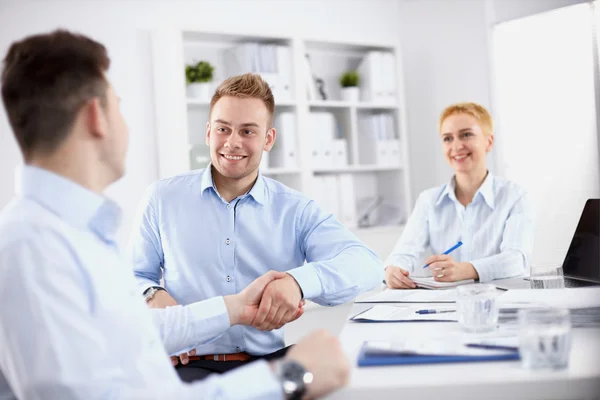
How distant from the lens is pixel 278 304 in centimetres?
164

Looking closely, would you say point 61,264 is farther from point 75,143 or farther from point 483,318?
point 483,318

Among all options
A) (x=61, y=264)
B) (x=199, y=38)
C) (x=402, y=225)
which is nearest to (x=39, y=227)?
(x=61, y=264)

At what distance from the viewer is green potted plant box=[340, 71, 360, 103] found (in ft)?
14.7

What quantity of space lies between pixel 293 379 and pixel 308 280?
2.47ft

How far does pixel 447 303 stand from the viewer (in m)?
1.76

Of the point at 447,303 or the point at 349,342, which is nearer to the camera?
the point at 349,342

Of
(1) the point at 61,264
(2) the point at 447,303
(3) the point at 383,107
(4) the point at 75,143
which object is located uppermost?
(3) the point at 383,107

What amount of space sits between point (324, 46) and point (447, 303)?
9.95 ft

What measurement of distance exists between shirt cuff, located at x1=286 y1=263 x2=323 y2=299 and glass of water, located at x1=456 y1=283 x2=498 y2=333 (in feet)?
1.64

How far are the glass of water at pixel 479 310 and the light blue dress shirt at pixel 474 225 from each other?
3.74 ft

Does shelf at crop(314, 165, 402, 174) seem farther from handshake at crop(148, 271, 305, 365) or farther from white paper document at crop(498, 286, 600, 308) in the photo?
white paper document at crop(498, 286, 600, 308)

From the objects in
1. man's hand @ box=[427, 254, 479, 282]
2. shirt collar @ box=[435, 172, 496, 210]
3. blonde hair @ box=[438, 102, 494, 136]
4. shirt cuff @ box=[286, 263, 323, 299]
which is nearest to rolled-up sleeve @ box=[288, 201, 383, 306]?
shirt cuff @ box=[286, 263, 323, 299]

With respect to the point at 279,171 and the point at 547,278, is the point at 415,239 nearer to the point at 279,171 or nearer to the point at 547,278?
the point at 547,278

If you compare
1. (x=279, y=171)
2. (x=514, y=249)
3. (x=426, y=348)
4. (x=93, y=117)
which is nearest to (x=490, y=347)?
(x=426, y=348)
